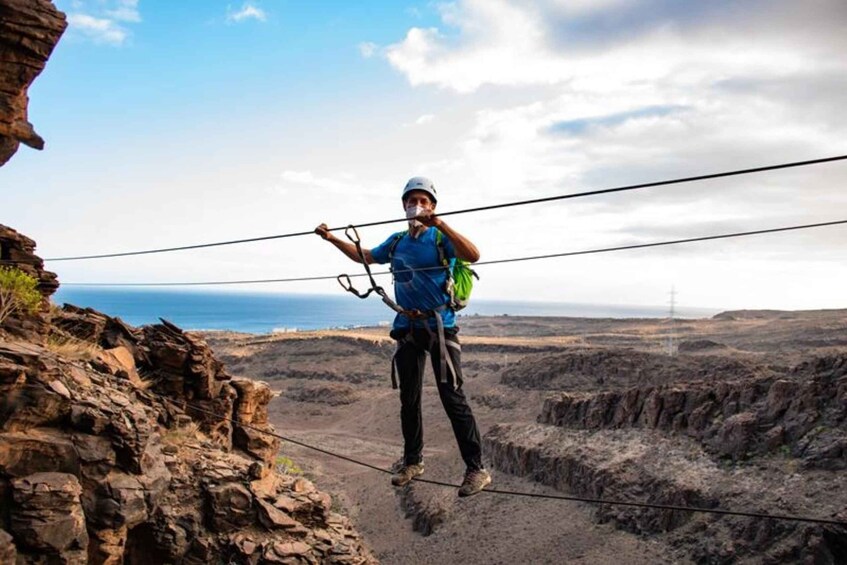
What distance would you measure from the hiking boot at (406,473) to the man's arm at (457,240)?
9.44ft

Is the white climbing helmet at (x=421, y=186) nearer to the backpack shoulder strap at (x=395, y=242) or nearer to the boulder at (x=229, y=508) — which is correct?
the backpack shoulder strap at (x=395, y=242)

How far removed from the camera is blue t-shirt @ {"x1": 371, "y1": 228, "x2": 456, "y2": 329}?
26.1ft

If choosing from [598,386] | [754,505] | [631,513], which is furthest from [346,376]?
[754,505]

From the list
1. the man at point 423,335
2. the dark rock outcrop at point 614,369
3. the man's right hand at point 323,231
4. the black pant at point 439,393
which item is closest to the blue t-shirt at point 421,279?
the man at point 423,335

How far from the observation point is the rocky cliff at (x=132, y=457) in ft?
35.3

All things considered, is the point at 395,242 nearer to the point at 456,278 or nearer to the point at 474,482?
the point at 456,278

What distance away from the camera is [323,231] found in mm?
8656

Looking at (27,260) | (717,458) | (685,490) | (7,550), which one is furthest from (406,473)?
(717,458)

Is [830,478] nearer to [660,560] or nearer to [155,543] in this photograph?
[660,560]

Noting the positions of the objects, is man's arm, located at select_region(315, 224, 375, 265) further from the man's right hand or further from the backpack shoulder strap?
the backpack shoulder strap

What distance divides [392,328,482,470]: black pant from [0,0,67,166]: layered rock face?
25.8 ft

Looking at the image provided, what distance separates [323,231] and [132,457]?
6975 millimetres

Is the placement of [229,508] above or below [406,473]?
below

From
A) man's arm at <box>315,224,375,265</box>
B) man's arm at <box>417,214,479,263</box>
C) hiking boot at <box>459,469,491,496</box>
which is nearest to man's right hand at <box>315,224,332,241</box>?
man's arm at <box>315,224,375,265</box>
